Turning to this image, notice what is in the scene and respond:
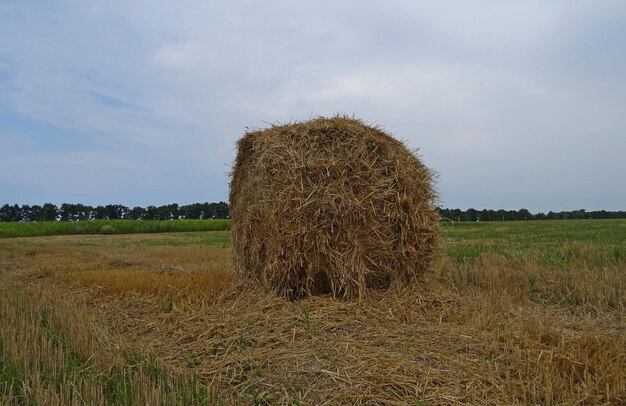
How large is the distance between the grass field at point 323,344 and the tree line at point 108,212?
61.9 meters

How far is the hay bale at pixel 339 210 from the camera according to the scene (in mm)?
6547

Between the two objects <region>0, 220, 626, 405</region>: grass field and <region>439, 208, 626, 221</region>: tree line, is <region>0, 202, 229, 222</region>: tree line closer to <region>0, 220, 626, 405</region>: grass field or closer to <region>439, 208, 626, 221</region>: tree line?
<region>439, 208, 626, 221</region>: tree line

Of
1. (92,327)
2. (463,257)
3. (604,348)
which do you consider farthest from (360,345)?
(463,257)

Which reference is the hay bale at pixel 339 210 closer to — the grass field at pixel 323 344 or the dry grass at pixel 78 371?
the grass field at pixel 323 344

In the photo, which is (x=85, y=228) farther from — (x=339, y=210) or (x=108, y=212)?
(x=339, y=210)

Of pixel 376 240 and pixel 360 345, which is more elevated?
pixel 376 240

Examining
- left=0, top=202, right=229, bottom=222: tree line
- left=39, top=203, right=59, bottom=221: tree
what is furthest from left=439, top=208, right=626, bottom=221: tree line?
left=39, top=203, right=59, bottom=221: tree

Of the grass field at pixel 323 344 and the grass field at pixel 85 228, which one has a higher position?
the grass field at pixel 85 228

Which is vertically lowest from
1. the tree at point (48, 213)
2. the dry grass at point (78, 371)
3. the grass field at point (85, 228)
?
the dry grass at point (78, 371)

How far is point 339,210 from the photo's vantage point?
256 inches

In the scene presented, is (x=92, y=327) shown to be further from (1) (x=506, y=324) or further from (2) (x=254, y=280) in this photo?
(1) (x=506, y=324)

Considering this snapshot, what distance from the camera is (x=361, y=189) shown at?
6703 mm

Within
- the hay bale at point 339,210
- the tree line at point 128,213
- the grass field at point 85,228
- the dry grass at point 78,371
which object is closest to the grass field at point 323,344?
the dry grass at point 78,371

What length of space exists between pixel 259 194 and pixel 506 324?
3613mm
